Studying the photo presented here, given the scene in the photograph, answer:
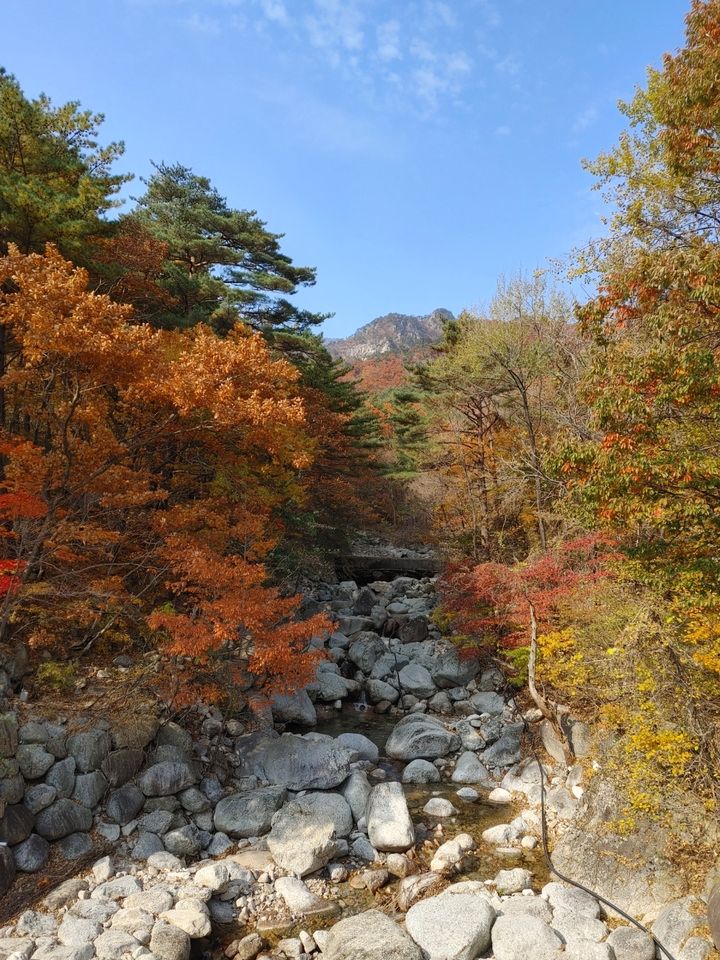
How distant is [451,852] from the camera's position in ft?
28.1

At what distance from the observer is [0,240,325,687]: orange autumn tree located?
9.03 metres

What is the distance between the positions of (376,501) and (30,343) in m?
21.1

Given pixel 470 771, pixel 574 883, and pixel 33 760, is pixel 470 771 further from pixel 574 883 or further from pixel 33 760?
pixel 33 760

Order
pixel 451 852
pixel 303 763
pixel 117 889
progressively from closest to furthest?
pixel 117 889 < pixel 451 852 < pixel 303 763

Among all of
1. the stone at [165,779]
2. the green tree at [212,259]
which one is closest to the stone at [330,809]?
the stone at [165,779]

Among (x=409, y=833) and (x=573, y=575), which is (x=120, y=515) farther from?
(x=573, y=575)

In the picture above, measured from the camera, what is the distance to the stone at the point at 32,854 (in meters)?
7.85

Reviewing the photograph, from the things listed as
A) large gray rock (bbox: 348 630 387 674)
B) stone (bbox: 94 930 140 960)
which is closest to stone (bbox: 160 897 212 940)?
stone (bbox: 94 930 140 960)

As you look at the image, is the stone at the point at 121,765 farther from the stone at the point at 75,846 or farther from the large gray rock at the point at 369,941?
the large gray rock at the point at 369,941

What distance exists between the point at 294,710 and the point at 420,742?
10.1ft

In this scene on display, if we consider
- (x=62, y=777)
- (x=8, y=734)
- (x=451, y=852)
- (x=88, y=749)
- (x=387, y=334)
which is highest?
(x=387, y=334)

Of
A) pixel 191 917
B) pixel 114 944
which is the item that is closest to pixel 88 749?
pixel 114 944

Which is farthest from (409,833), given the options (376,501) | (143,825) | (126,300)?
(376,501)

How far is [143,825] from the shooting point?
899 cm
